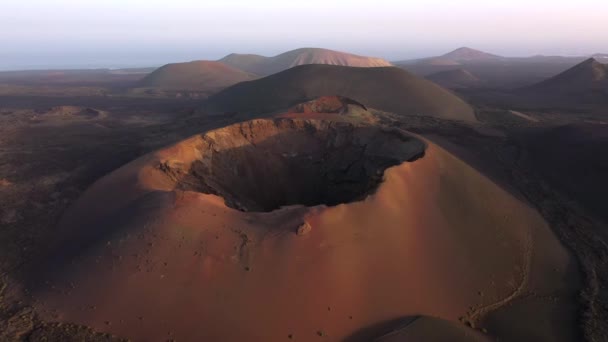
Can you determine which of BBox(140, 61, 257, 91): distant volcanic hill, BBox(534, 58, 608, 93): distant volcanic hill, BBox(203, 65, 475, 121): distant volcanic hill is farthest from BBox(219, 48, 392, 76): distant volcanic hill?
BBox(203, 65, 475, 121): distant volcanic hill

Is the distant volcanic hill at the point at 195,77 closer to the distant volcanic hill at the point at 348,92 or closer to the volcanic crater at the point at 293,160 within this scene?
the distant volcanic hill at the point at 348,92

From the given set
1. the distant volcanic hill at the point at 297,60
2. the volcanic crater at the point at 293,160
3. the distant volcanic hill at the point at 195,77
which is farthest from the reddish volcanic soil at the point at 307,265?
the distant volcanic hill at the point at 297,60

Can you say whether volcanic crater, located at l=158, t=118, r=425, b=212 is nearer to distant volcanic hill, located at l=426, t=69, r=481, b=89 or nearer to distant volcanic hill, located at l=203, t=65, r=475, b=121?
Result: distant volcanic hill, located at l=203, t=65, r=475, b=121

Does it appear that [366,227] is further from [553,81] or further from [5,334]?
[553,81]

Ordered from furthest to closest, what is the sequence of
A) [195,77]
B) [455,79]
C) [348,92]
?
[455,79]
[195,77]
[348,92]

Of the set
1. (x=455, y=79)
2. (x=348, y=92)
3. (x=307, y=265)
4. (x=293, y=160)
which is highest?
(x=348, y=92)

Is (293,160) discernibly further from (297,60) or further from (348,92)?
(297,60)

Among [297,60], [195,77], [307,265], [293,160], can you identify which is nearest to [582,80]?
[293,160]
